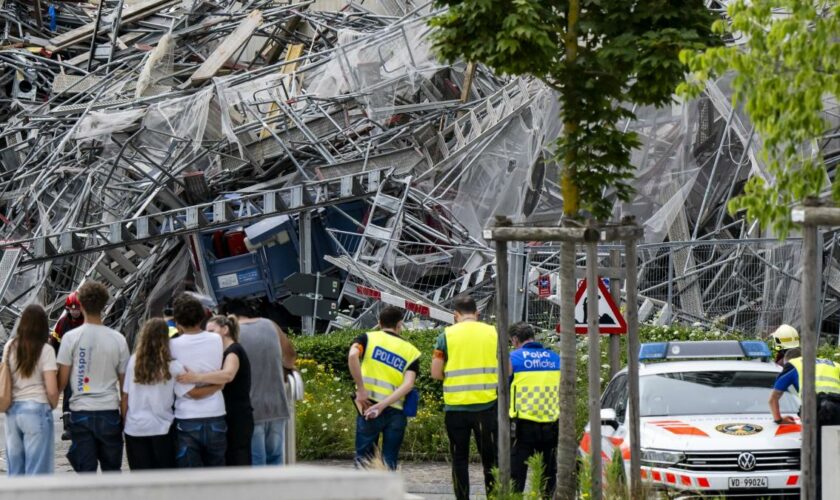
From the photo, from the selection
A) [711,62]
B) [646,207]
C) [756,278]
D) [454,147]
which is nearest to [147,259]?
[454,147]

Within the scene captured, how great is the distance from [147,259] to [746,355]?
14.8 m

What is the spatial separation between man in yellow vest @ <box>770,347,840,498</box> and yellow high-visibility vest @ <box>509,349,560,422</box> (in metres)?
1.64

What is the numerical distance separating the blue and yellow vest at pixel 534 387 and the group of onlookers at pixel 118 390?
2.38 m

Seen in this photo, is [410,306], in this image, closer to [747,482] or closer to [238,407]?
[747,482]

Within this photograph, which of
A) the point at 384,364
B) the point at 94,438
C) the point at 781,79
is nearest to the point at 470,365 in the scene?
the point at 384,364

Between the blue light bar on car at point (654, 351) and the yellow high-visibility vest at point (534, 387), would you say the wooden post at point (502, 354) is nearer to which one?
the yellow high-visibility vest at point (534, 387)

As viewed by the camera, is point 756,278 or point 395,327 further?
point 756,278

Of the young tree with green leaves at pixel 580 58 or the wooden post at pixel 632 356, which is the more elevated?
the young tree with green leaves at pixel 580 58

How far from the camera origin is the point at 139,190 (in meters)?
24.2

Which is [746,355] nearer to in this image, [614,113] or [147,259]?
[614,113]

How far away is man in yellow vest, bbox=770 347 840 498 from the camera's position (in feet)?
33.0

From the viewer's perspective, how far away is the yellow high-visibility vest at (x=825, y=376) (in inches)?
404

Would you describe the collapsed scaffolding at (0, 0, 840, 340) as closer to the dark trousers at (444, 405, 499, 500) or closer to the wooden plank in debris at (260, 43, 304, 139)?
the wooden plank in debris at (260, 43, 304, 139)

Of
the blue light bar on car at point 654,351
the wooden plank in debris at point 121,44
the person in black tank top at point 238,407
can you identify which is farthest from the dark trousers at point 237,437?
the wooden plank in debris at point 121,44
